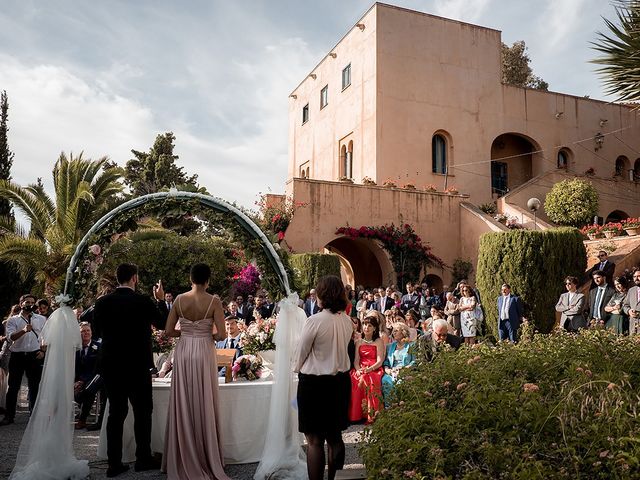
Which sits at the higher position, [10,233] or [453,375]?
[10,233]

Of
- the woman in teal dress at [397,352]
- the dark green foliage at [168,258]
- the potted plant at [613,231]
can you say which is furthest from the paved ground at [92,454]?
the potted plant at [613,231]

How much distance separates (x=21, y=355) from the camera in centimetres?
862

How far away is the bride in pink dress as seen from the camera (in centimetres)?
560

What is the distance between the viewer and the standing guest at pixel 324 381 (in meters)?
4.83

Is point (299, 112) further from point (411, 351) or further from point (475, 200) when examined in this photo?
point (411, 351)

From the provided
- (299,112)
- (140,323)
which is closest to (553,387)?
(140,323)

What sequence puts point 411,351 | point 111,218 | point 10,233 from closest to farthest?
point 411,351, point 111,218, point 10,233

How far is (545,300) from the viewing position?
13648 millimetres

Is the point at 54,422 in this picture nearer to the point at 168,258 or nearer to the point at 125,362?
the point at 125,362

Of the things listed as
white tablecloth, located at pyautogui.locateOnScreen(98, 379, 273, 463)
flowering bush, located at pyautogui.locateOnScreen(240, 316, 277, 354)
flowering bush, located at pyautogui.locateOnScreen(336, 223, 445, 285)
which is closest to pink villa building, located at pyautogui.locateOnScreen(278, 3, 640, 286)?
flowering bush, located at pyautogui.locateOnScreen(336, 223, 445, 285)

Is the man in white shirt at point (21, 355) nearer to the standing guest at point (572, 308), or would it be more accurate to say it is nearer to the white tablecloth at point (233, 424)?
the white tablecloth at point (233, 424)

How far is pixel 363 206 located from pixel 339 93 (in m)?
9.09

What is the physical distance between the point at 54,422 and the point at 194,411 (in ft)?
4.80

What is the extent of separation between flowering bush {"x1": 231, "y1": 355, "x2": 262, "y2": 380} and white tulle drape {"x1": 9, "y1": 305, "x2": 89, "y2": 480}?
178 centimetres
